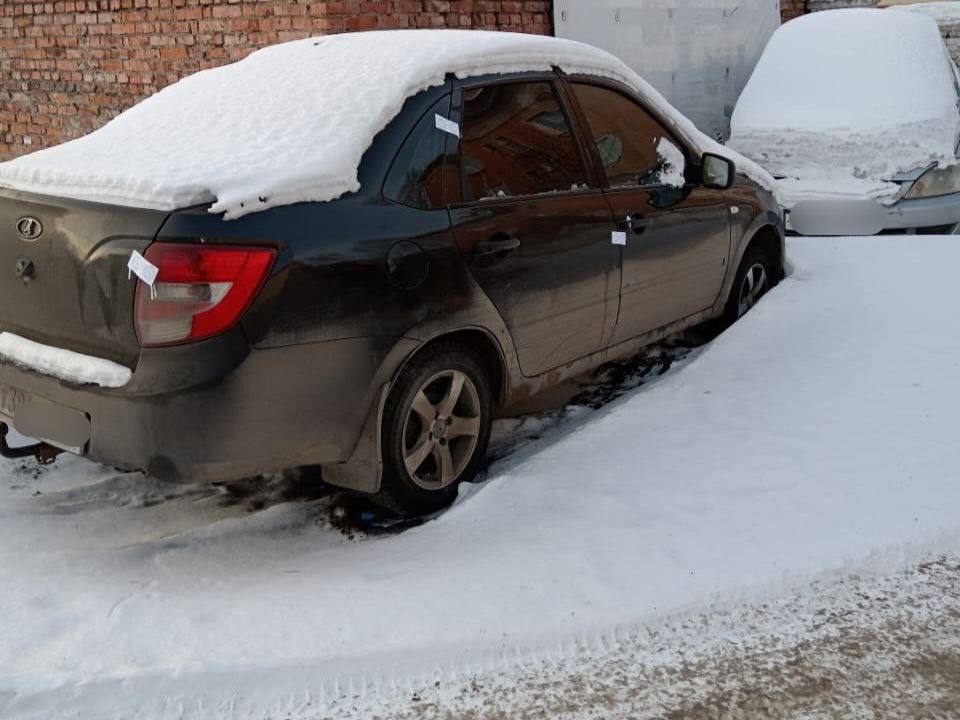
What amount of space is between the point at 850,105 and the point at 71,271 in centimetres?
677

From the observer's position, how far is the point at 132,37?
9.06 meters

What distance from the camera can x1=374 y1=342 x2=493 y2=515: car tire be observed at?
3.50 meters

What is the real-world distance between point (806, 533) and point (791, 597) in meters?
0.33

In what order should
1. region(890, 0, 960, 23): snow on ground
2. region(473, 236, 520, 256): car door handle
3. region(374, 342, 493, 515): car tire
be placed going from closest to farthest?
1. region(374, 342, 493, 515): car tire
2. region(473, 236, 520, 256): car door handle
3. region(890, 0, 960, 23): snow on ground

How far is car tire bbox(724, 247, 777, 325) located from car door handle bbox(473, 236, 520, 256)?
1.94m

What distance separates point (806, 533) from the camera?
337 centimetres

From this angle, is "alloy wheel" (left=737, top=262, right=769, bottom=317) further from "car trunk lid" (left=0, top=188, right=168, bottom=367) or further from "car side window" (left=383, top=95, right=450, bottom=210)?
"car trunk lid" (left=0, top=188, right=168, bottom=367)

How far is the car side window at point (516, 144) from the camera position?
12.6 feet

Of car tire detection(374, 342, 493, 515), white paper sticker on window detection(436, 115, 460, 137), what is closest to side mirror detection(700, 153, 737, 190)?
white paper sticker on window detection(436, 115, 460, 137)

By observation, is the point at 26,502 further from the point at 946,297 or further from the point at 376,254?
the point at 946,297

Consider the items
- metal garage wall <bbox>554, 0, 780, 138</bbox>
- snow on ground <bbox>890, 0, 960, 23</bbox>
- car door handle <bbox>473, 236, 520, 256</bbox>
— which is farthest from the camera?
snow on ground <bbox>890, 0, 960, 23</bbox>

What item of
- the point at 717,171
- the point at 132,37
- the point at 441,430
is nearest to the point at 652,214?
the point at 717,171

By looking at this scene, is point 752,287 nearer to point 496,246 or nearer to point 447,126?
point 496,246

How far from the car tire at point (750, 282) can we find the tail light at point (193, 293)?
10.3 feet
